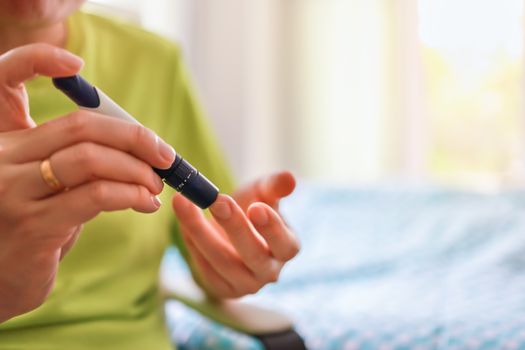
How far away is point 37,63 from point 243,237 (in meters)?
0.30

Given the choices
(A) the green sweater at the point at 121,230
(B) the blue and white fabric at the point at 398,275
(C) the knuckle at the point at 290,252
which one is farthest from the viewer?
(B) the blue and white fabric at the point at 398,275

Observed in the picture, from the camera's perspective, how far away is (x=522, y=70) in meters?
2.73

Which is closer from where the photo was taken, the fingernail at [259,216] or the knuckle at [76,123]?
the knuckle at [76,123]

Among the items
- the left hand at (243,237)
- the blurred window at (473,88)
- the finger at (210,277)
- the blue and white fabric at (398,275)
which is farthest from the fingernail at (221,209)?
the blurred window at (473,88)

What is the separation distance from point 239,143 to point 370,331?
1.87 metres

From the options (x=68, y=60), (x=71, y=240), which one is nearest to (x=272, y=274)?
(x=71, y=240)

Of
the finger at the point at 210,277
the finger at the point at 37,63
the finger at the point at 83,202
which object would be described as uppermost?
the finger at the point at 37,63

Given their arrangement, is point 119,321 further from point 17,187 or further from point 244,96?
point 244,96

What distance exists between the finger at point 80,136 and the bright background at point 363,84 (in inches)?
85.7

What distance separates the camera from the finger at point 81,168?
556mm

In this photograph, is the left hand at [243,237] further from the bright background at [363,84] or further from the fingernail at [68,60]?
the bright background at [363,84]

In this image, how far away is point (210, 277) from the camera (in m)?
0.96

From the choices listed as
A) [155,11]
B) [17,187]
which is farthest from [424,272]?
[155,11]

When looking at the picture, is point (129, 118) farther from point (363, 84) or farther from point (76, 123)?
point (363, 84)
